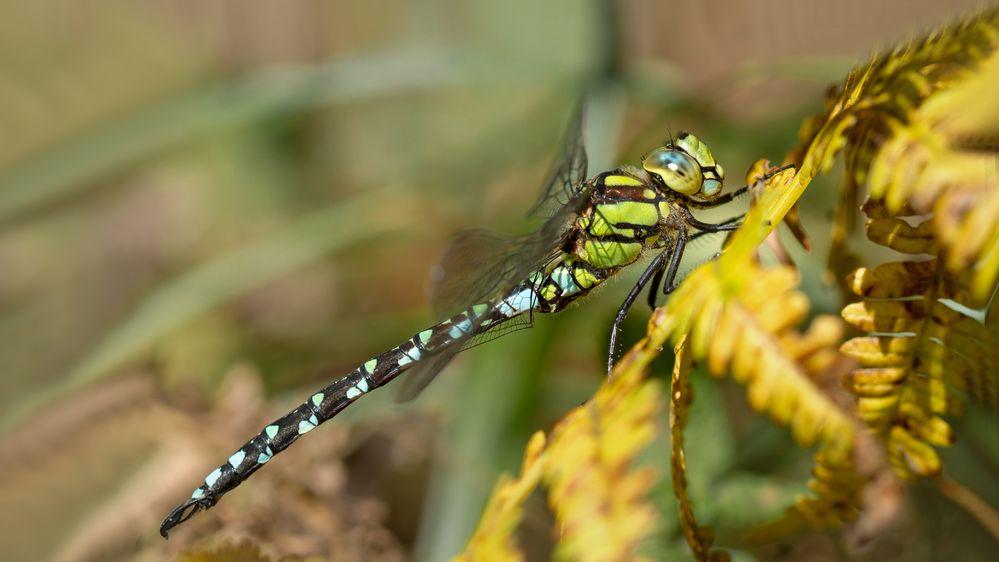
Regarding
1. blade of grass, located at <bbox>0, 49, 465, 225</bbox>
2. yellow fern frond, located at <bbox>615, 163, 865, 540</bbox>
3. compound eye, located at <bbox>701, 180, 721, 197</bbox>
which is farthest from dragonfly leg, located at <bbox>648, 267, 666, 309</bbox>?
blade of grass, located at <bbox>0, 49, 465, 225</bbox>

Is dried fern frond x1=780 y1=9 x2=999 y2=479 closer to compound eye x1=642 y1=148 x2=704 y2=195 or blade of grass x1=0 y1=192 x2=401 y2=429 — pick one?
compound eye x1=642 y1=148 x2=704 y2=195

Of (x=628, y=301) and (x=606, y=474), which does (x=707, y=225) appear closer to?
(x=628, y=301)

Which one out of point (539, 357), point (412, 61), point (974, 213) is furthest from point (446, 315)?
point (412, 61)

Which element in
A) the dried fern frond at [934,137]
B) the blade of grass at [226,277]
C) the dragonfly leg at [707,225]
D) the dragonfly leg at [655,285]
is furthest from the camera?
the blade of grass at [226,277]

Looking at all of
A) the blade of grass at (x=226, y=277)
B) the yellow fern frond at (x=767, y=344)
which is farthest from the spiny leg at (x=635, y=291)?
the blade of grass at (x=226, y=277)

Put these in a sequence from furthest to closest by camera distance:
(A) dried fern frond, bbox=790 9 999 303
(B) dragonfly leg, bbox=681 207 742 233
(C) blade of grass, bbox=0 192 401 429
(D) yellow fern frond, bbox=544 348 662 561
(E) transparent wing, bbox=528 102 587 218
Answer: (C) blade of grass, bbox=0 192 401 429, (E) transparent wing, bbox=528 102 587 218, (B) dragonfly leg, bbox=681 207 742 233, (D) yellow fern frond, bbox=544 348 662 561, (A) dried fern frond, bbox=790 9 999 303

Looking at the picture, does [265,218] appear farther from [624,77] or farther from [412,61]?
[624,77]

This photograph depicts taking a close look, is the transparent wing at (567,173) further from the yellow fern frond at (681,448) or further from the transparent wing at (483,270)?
the yellow fern frond at (681,448)
